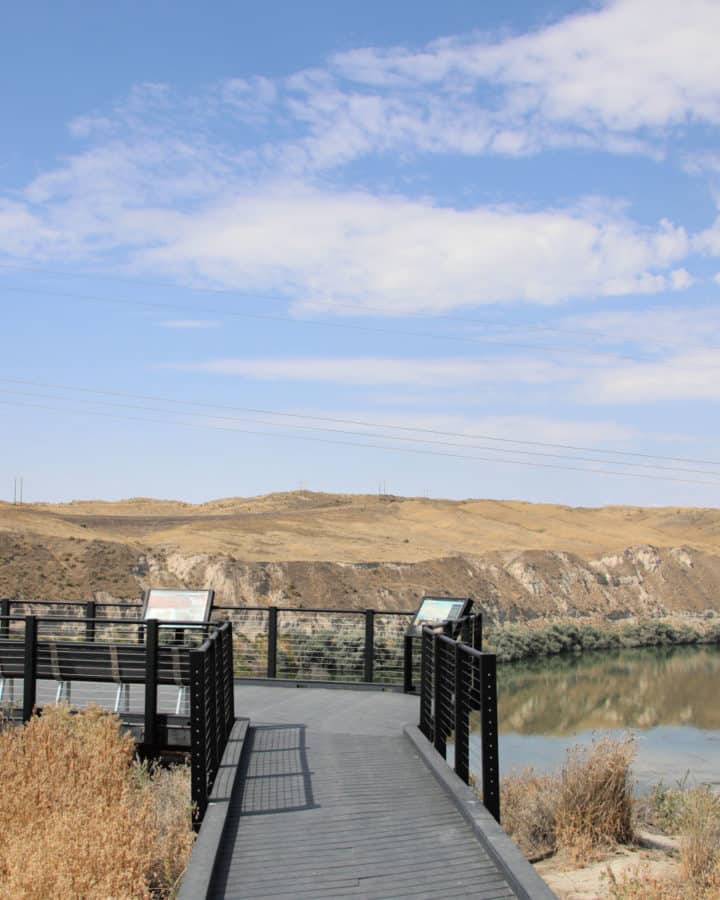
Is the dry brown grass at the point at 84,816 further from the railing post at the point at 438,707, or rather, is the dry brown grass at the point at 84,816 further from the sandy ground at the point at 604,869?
the sandy ground at the point at 604,869

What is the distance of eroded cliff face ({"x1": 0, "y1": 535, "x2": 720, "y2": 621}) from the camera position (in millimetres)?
42844

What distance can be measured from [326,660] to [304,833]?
18.4 m

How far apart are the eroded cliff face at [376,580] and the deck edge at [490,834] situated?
1314 inches

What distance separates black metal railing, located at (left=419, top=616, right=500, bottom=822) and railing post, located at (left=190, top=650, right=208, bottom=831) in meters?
1.99

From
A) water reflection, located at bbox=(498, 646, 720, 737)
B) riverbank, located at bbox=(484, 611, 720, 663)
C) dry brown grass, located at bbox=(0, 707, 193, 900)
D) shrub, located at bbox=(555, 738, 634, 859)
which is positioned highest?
dry brown grass, located at bbox=(0, 707, 193, 900)

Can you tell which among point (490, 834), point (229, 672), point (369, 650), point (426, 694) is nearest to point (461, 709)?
point (490, 834)

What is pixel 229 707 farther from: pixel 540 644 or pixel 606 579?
pixel 606 579

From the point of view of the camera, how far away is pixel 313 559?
53156 mm

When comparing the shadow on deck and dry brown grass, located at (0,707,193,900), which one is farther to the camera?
the shadow on deck

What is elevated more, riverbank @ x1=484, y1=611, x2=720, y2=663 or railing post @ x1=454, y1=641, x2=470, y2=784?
railing post @ x1=454, y1=641, x2=470, y2=784

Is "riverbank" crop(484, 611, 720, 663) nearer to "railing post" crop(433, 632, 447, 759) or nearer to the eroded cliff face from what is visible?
the eroded cliff face

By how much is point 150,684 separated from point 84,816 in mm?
3469

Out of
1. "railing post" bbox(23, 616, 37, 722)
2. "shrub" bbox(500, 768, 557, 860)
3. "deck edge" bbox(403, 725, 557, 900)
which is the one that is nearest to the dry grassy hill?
"railing post" bbox(23, 616, 37, 722)

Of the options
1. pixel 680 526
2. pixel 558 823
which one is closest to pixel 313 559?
pixel 558 823
